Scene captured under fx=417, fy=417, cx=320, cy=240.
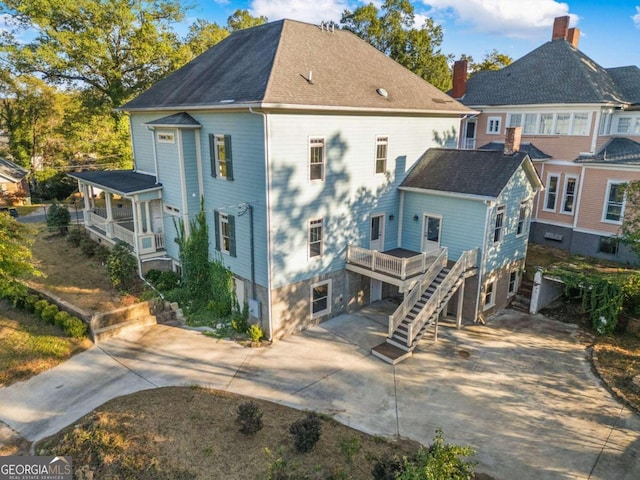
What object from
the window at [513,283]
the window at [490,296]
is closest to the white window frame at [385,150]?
the window at [490,296]

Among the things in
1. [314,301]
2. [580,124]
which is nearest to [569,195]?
[580,124]

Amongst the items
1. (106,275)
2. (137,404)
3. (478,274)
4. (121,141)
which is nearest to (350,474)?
(137,404)

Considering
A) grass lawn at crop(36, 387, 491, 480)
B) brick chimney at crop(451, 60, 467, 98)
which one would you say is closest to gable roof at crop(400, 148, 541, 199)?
grass lawn at crop(36, 387, 491, 480)

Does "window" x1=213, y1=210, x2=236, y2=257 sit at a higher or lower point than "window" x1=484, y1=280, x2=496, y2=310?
higher

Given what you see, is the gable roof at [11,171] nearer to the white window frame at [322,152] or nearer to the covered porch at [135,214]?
the covered porch at [135,214]

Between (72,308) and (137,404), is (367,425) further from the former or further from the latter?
(72,308)

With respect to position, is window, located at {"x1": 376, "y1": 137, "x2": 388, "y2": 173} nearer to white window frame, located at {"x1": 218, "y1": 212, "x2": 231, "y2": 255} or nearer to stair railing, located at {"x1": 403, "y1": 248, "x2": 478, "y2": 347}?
stair railing, located at {"x1": 403, "y1": 248, "x2": 478, "y2": 347}
